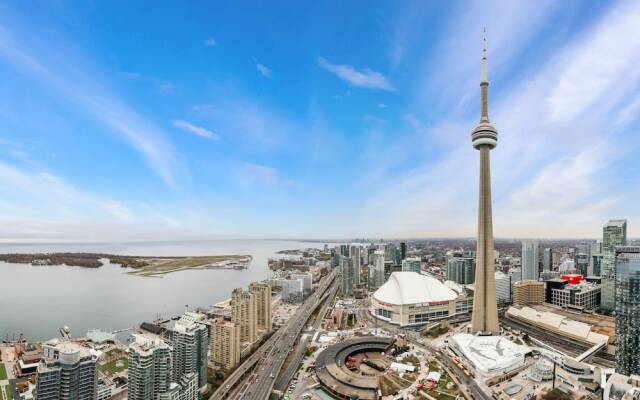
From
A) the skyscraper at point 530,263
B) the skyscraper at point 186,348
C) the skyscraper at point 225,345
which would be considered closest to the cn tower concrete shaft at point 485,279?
the skyscraper at point 225,345

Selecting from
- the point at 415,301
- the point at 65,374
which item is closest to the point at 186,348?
the point at 65,374

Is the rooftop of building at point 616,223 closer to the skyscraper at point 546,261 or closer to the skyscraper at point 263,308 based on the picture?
the skyscraper at point 546,261

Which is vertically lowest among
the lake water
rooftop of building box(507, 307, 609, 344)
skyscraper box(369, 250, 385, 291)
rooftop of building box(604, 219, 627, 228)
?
the lake water

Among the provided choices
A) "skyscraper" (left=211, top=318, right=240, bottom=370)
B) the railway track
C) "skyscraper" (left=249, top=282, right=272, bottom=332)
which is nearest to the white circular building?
the railway track

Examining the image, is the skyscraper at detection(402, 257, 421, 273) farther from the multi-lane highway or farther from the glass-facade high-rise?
the glass-facade high-rise

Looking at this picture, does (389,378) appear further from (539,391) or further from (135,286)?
(135,286)
